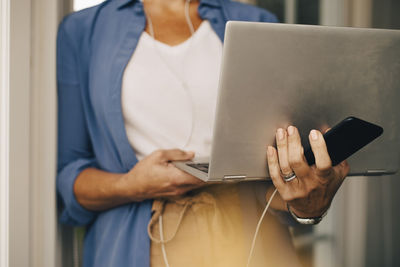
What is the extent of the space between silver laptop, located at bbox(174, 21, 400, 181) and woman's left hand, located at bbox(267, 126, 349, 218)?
0.02 metres

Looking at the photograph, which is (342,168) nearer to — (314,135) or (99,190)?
(314,135)

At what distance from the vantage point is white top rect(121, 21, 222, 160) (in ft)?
2.91

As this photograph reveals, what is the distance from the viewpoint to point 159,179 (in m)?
0.78

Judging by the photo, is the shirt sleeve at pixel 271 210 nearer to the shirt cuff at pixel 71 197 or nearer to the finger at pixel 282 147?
the finger at pixel 282 147

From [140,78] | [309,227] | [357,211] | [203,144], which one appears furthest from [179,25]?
[309,227]

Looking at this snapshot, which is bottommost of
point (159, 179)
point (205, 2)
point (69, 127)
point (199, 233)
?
point (199, 233)

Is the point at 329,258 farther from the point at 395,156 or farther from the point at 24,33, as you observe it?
the point at 24,33

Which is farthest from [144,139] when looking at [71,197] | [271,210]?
[271,210]

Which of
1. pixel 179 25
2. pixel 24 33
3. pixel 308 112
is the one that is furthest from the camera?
pixel 179 25

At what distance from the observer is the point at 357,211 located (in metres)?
1.59

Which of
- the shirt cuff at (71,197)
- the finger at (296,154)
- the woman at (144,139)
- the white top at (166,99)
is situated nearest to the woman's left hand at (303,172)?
the finger at (296,154)

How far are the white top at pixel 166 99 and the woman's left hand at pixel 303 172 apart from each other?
267 millimetres

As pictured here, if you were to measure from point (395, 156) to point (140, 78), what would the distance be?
1.80 feet

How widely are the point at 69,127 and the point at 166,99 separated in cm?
25
